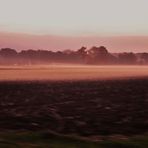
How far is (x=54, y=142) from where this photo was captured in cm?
2292

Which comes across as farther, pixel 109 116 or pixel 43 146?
Answer: pixel 109 116

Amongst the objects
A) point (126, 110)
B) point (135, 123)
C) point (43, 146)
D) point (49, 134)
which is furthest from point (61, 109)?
point (43, 146)

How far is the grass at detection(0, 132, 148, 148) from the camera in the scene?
21578 millimetres

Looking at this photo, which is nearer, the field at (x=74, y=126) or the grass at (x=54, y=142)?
the grass at (x=54, y=142)

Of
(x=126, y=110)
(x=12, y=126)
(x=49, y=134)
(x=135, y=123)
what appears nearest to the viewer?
(x=49, y=134)

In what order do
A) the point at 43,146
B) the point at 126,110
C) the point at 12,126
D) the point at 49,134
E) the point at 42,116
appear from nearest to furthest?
the point at 43,146 < the point at 49,134 < the point at 12,126 < the point at 42,116 < the point at 126,110

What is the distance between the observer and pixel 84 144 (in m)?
22.5

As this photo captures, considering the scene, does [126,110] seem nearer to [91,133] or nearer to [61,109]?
[61,109]

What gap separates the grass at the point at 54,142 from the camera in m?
21.6

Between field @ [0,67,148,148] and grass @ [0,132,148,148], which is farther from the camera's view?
field @ [0,67,148,148]

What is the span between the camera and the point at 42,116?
42.6 meters

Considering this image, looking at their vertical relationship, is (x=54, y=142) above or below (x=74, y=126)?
above

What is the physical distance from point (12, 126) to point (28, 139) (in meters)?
11.6

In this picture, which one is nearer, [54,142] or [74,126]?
[54,142]
